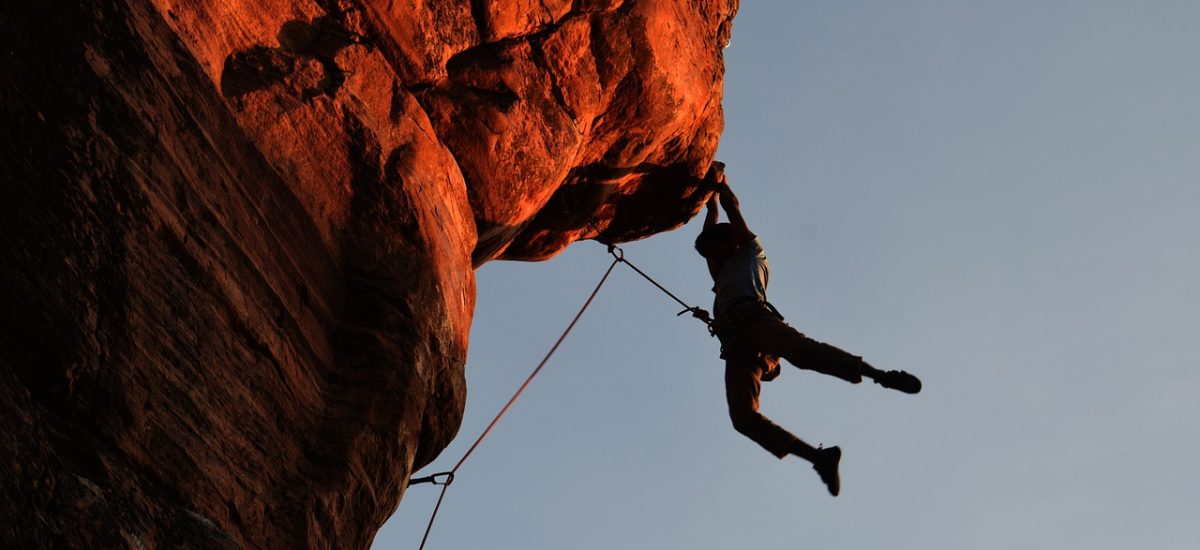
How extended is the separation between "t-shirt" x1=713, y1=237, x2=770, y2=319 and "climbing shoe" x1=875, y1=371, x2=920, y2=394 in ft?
5.80

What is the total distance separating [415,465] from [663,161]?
429 centimetres

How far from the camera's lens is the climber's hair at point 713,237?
1184cm

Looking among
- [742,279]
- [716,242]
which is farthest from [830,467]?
[716,242]

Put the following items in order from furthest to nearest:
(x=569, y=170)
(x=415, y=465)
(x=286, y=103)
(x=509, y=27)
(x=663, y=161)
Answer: (x=663, y=161) → (x=569, y=170) → (x=509, y=27) → (x=415, y=465) → (x=286, y=103)

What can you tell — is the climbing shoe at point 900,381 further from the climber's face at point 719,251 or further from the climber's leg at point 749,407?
the climber's face at point 719,251

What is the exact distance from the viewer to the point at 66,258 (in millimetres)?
5734

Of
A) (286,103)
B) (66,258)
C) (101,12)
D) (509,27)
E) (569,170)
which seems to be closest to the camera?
(66,258)

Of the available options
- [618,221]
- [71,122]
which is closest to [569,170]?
[618,221]

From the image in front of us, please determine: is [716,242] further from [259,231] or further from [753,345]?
[259,231]

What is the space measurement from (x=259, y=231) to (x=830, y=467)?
16.2 ft

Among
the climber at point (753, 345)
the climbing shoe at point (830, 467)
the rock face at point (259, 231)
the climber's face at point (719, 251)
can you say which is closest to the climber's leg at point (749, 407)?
the climber at point (753, 345)

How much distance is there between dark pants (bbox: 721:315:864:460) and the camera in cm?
1012

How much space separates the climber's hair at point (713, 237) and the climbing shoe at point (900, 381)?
2.59 metres

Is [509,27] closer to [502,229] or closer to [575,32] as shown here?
[575,32]
